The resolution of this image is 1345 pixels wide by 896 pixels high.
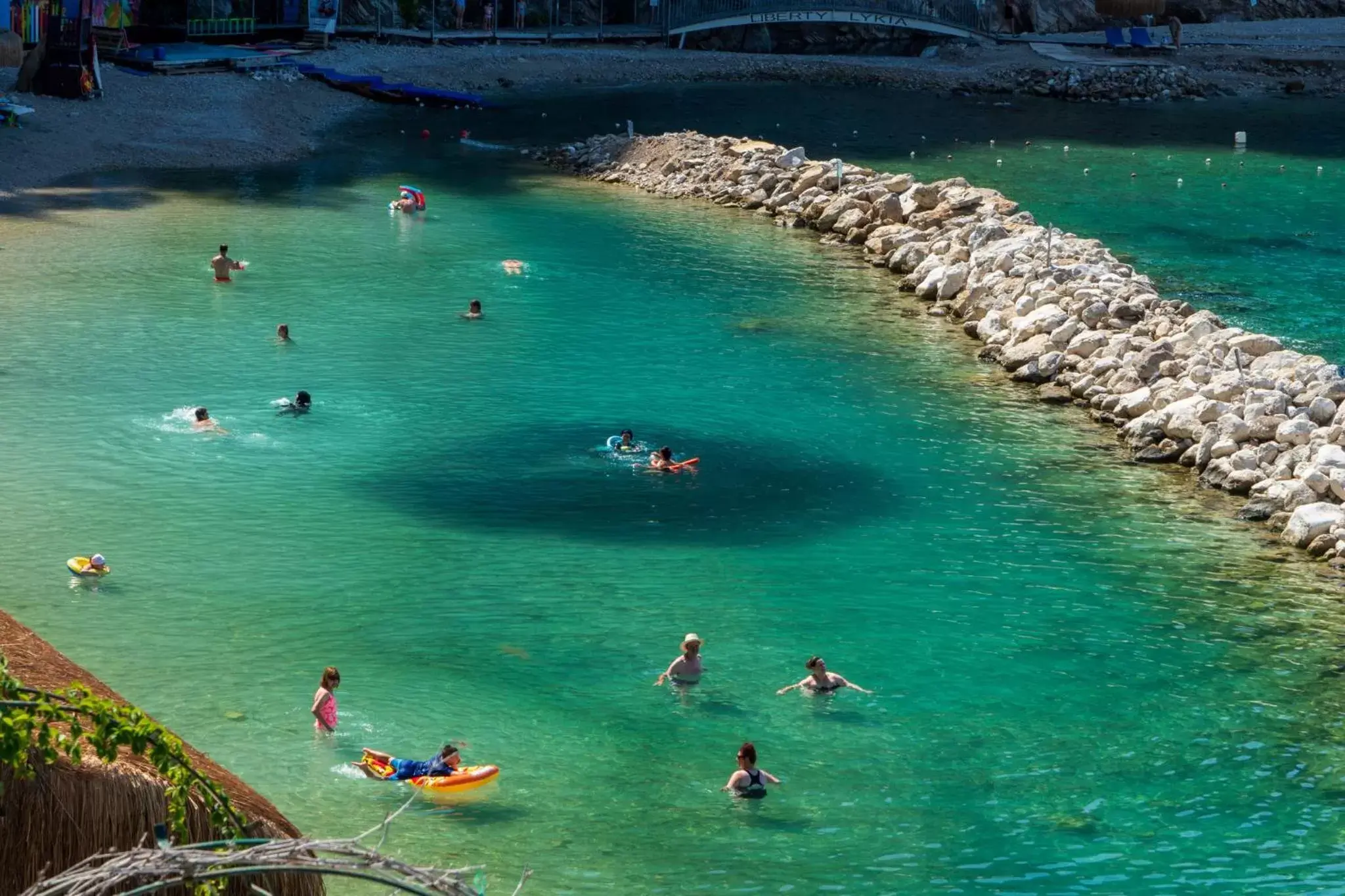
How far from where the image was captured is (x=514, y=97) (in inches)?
3034

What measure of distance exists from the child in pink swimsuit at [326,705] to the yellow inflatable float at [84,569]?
584 centimetres

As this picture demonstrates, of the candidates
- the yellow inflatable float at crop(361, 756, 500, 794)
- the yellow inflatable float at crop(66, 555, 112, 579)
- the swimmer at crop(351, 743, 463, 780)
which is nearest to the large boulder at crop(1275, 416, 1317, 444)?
the yellow inflatable float at crop(361, 756, 500, 794)

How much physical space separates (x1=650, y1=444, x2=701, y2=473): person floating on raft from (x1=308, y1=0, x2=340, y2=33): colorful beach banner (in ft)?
177

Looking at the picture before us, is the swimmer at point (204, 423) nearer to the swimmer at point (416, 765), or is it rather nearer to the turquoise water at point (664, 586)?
the turquoise water at point (664, 586)

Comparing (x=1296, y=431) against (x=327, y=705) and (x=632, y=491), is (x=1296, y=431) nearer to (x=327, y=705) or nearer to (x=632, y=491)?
(x=632, y=491)

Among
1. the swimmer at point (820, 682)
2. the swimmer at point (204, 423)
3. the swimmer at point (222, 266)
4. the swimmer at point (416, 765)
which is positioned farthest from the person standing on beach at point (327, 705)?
the swimmer at point (222, 266)

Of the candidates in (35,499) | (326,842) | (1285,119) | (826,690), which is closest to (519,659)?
(826,690)

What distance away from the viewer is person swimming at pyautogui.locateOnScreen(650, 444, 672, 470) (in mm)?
30219

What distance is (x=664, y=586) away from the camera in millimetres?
25000

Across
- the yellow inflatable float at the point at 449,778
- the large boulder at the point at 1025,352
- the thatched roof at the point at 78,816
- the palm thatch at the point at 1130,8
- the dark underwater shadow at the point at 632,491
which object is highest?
the palm thatch at the point at 1130,8

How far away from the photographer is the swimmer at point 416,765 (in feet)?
61.3

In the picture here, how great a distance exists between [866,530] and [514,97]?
53384mm

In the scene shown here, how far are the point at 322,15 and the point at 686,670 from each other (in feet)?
213

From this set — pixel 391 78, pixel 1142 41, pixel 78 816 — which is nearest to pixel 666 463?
pixel 78 816
